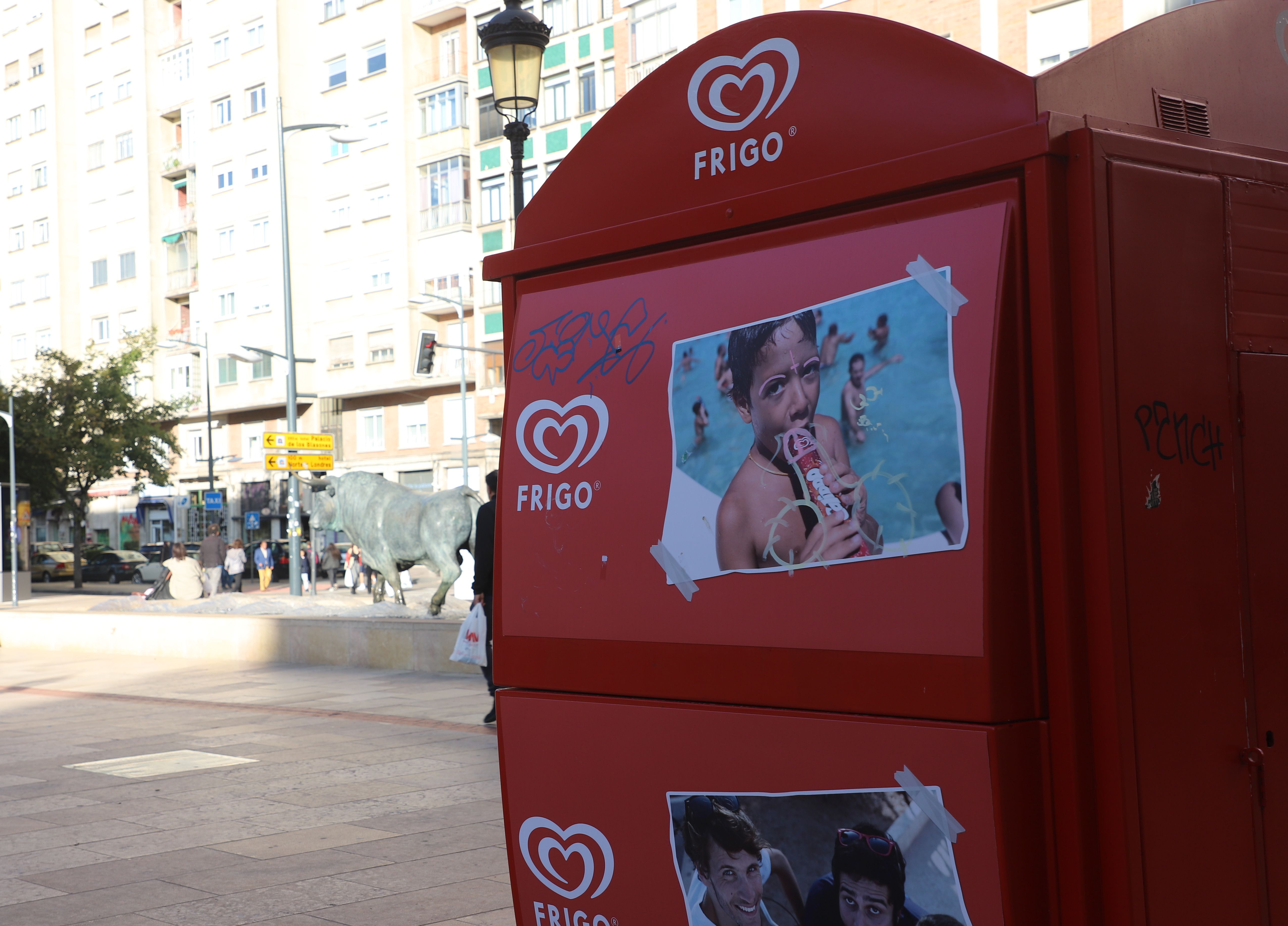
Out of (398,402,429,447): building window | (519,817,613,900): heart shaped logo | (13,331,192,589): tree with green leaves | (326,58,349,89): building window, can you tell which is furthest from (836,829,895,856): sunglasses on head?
(326,58,349,89): building window

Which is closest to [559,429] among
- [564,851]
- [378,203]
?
[564,851]

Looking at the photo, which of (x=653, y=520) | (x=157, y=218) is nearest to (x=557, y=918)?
(x=653, y=520)

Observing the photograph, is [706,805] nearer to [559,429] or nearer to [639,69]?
[559,429]

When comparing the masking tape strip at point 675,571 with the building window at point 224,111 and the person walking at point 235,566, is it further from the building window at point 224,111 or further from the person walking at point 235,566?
the building window at point 224,111

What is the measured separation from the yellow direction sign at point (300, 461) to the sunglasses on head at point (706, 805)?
20.7 metres

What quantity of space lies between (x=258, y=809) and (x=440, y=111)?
→ 45.4 metres

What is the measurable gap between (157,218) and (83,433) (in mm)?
17604

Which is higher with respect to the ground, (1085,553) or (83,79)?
(83,79)

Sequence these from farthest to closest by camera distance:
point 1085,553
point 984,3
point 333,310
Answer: point 333,310 < point 984,3 < point 1085,553

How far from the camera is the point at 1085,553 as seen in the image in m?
2.42

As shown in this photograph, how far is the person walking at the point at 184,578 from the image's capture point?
24.9m

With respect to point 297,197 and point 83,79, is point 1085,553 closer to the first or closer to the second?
point 297,197

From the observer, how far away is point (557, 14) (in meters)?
46.4

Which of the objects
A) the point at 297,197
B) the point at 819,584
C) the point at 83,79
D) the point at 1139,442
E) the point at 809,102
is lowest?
the point at 819,584
